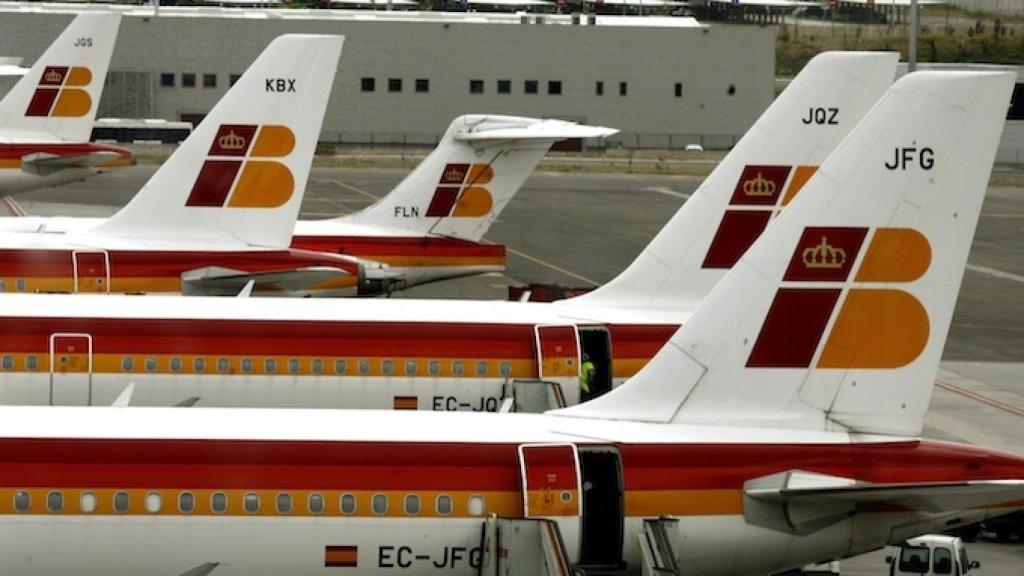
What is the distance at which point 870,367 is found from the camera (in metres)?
21.8

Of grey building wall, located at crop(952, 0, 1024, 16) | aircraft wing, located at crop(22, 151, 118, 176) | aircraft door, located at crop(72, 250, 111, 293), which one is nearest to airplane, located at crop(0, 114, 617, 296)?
aircraft door, located at crop(72, 250, 111, 293)

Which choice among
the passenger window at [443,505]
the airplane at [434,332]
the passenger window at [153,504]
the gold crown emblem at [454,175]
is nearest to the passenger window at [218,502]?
the passenger window at [153,504]

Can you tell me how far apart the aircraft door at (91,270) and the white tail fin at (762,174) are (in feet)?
35.2

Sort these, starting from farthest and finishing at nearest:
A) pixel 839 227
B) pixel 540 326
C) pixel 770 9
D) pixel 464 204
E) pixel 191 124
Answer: pixel 770 9 → pixel 191 124 → pixel 464 204 → pixel 540 326 → pixel 839 227

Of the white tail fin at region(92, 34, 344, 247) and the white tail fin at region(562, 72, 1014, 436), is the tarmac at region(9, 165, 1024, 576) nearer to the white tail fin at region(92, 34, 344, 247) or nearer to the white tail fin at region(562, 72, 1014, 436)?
the white tail fin at region(562, 72, 1014, 436)

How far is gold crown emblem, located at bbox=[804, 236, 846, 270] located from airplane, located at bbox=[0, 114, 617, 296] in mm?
28046

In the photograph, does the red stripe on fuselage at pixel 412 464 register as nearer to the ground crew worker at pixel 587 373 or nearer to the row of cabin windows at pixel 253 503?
the row of cabin windows at pixel 253 503

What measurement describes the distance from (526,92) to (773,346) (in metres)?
116

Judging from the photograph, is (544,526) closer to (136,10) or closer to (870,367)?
(870,367)

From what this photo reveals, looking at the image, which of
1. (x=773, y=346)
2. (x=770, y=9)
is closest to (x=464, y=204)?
(x=773, y=346)

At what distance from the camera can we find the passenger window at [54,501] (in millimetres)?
20094

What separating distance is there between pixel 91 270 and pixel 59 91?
34445 millimetres

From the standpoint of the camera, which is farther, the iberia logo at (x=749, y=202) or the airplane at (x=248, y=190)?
the airplane at (x=248, y=190)

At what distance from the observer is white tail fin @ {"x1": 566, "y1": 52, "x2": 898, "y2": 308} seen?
3188cm
